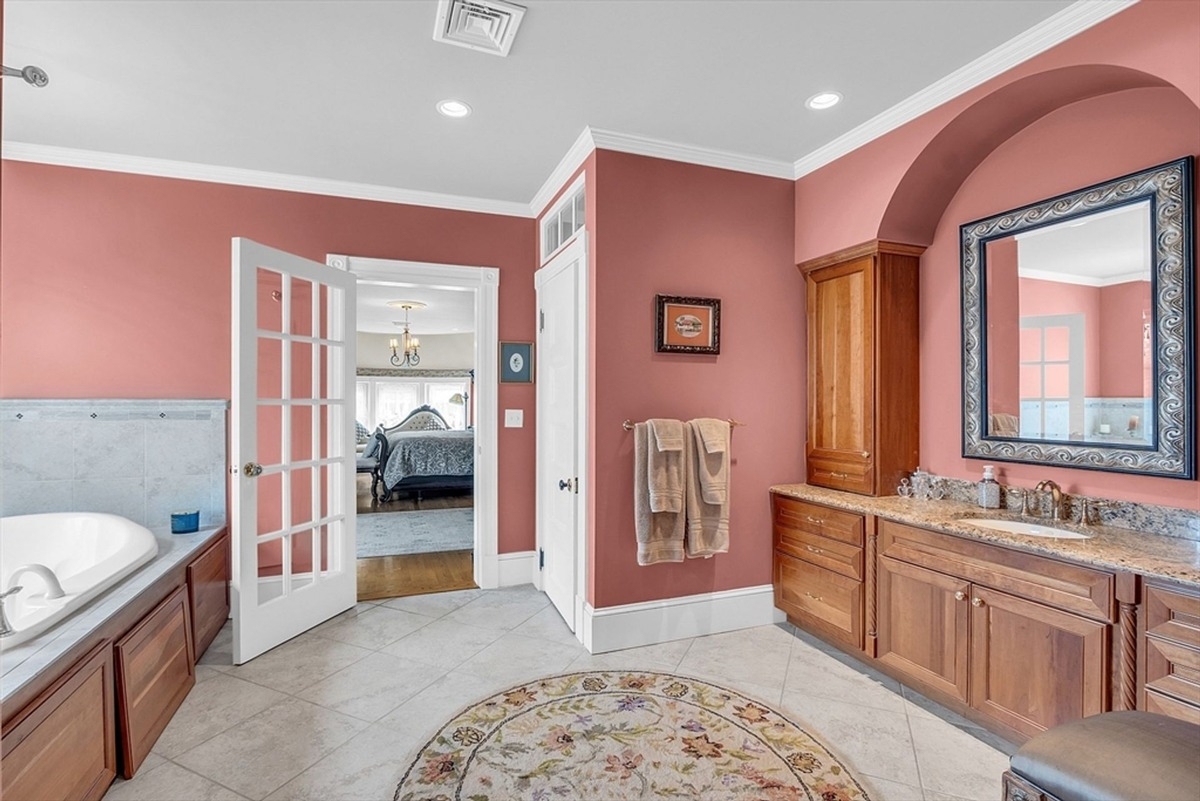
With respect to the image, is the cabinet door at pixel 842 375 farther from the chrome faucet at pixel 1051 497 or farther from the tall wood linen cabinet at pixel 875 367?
the chrome faucet at pixel 1051 497

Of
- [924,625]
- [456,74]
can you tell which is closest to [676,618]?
[924,625]

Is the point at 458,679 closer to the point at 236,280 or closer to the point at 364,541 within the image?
the point at 236,280

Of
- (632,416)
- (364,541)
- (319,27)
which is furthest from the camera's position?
(364,541)

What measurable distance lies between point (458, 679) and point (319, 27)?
274 centimetres

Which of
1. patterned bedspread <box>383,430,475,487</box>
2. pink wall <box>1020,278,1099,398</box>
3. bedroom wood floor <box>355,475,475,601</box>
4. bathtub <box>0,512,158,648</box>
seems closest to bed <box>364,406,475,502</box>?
patterned bedspread <box>383,430,475,487</box>

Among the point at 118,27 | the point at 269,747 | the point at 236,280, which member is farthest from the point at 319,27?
the point at 269,747

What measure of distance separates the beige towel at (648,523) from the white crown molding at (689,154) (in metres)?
1.43

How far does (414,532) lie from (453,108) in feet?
12.8

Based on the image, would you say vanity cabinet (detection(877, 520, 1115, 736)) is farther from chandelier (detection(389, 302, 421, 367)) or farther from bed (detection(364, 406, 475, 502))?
chandelier (detection(389, 302, 421, 367))

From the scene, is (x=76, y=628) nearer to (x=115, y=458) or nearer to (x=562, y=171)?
(x=115, y=458)

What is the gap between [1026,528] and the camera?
88.1 inches

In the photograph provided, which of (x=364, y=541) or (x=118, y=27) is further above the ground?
(x=118, y=27)

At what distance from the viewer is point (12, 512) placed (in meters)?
2.95

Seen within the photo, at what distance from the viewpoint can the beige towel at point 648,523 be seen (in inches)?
111
